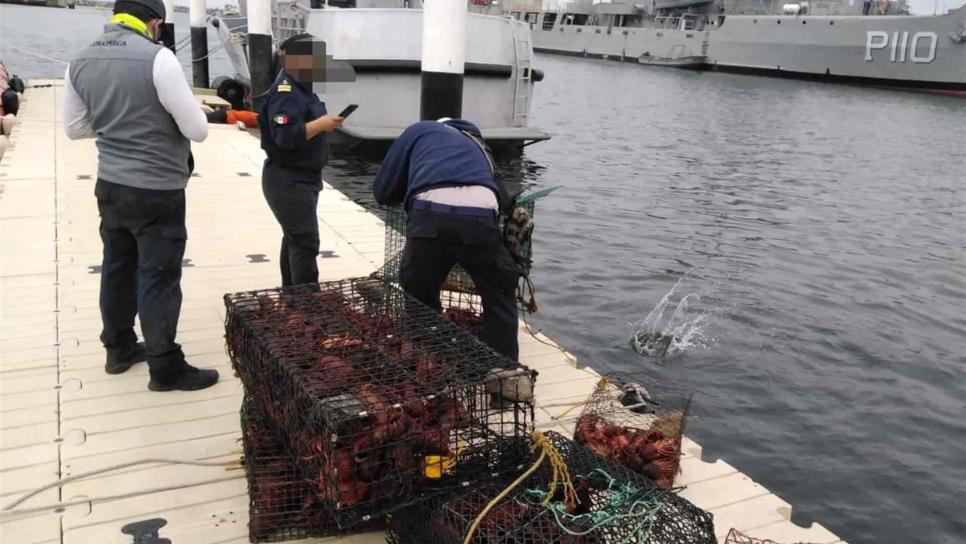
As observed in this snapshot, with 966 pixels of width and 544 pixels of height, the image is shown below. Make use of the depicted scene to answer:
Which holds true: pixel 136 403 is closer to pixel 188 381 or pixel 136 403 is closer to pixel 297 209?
pixel 188 381

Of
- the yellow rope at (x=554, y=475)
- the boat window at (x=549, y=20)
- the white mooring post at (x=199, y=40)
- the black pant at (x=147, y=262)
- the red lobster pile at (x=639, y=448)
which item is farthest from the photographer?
the boat window at (x=549, y=20)

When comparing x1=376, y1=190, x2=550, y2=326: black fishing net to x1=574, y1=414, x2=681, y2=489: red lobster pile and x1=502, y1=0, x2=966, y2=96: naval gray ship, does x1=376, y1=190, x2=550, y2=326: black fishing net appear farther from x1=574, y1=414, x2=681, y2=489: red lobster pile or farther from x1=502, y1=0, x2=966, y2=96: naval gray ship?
x1=502, y1=0, x2=966, y2=96: naval gray ship

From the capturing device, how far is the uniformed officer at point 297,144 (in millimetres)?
4121

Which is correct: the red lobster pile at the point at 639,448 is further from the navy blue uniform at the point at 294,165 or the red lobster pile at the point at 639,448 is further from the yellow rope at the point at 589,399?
the navy blue uniform at the point at 294,165

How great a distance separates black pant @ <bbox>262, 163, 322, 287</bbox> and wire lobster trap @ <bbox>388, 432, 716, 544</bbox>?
213cm

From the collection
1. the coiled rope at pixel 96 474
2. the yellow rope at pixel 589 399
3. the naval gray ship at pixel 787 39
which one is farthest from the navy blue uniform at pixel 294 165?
the naval gray ship at pixel 787 39

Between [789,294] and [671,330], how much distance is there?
7.24 feet

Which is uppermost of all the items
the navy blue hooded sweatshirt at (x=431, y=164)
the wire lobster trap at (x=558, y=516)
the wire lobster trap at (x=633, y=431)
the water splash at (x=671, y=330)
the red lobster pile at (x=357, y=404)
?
the navy blue hooded sweatshirt at (x=431, y=164)

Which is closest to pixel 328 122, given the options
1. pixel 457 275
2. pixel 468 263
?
pixel 468 263

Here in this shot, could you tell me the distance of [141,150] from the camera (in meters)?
3.64

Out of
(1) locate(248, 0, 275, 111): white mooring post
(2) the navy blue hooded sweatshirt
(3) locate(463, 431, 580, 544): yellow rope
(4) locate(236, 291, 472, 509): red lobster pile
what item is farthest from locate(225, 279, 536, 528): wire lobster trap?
(1) locate(248, 0, 275, 111): white mooring post

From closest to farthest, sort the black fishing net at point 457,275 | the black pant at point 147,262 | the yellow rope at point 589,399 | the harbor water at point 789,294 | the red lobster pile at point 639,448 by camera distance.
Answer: the red lobster pile at point 639,448, the black pant at point 147,262, the yellow rope at point 589,399, the black fishing net at point 457,275, the harbor water at point 789,294

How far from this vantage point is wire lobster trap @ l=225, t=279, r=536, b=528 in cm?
255

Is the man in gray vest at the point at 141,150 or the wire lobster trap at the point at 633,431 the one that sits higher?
the man in gray vest at the point at 141,150
